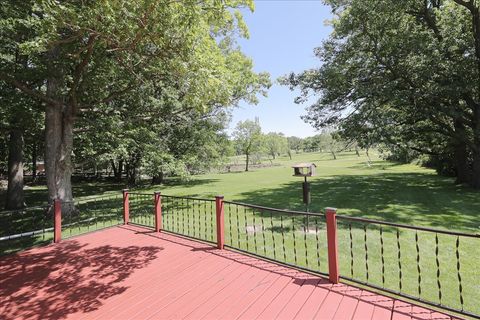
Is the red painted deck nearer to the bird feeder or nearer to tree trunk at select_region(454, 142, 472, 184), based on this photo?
the bird feeder

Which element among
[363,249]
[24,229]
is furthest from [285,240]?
[24,229]

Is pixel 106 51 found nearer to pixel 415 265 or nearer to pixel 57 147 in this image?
pixel 57 147

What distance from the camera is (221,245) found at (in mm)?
6168

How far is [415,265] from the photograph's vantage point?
559 centimetres


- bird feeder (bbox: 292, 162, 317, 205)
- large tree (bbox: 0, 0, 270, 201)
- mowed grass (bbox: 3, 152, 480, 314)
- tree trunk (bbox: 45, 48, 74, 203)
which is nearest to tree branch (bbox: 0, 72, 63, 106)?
large tree (bbox: 0, 0, 270, 201)

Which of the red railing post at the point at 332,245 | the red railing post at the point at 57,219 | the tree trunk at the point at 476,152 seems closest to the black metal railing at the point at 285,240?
the red railing post at the point at 332,245

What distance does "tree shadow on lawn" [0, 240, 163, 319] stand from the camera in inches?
161

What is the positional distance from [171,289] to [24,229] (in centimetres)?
823

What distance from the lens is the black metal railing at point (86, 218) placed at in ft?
29.9

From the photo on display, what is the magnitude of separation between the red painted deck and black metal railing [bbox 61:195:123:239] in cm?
263

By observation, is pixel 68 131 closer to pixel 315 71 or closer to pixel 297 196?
pixel 297 196

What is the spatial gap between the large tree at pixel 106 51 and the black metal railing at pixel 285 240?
3070 millimetres

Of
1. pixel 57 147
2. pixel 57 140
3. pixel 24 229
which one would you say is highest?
pixel 57 140

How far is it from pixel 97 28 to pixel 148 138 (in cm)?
784
